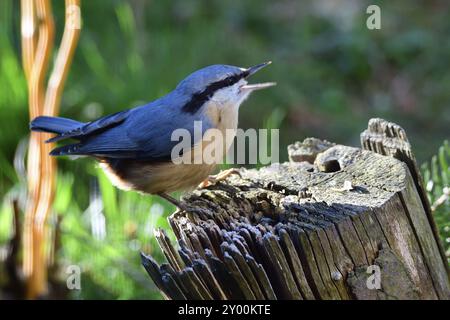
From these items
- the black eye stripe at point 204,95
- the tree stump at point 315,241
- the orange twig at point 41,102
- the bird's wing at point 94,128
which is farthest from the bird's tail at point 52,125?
the tree stump at point 315,241

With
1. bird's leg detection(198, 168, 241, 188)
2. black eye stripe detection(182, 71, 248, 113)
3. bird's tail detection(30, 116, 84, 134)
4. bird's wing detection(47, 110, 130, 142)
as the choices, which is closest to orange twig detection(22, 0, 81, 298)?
bird's tail detection(30, 116, 84, 134)

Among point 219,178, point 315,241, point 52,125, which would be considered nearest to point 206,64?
point 52,125

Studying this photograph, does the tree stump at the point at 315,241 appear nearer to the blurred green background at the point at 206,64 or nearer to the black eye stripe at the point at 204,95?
the black eye stripe at the point at 204,95

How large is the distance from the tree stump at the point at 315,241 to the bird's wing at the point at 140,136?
17.3 inches

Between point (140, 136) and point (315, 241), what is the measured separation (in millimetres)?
1019

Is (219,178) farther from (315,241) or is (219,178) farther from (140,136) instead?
(315,241)

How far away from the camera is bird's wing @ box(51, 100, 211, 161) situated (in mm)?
2609

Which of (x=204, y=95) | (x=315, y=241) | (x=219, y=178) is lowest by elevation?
(x=315, y=241)

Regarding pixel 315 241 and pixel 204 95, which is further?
pixel 204 95

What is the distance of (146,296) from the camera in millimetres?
2984

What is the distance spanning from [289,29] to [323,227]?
447cm

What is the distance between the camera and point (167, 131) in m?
2.61

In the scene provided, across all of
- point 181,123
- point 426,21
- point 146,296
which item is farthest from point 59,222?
point 426,21
